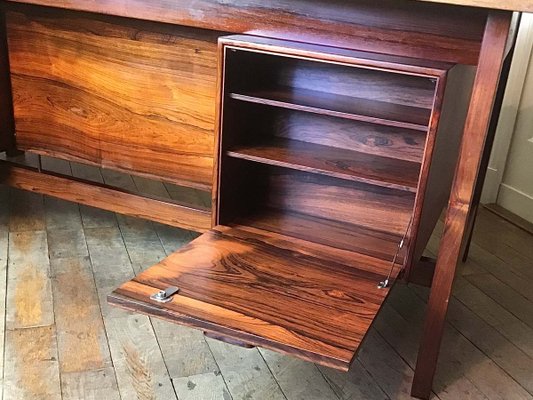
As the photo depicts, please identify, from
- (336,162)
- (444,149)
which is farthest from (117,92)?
(444,149)

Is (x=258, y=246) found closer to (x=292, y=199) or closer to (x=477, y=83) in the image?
(x=292, y=199)

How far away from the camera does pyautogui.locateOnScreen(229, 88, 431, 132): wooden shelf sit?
1465 mm

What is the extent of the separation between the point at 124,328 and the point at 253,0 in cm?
95

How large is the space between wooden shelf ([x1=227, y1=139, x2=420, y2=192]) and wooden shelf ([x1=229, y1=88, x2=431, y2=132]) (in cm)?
14

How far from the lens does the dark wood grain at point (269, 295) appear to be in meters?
1.22

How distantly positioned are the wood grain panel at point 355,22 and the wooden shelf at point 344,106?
150 millimetres

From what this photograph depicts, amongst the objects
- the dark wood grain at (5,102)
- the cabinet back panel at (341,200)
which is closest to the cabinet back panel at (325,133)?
the cabinet back panel at (341,200)

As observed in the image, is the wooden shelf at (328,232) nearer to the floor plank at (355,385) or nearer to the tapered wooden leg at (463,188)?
the tapered wooden leg at (463,188)

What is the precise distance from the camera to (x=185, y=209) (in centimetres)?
196

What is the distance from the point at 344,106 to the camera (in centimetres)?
159

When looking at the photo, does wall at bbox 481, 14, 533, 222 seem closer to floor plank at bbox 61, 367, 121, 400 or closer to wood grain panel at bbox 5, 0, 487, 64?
wood grain panel at bbox 5, 0, 487, 64

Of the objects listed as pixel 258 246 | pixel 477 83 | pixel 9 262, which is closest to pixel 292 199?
pixel 258 246

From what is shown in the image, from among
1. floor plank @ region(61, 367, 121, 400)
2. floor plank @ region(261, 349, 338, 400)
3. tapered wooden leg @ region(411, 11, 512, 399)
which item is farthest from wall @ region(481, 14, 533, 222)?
floor plank @ region(61, 367, 121, 400)

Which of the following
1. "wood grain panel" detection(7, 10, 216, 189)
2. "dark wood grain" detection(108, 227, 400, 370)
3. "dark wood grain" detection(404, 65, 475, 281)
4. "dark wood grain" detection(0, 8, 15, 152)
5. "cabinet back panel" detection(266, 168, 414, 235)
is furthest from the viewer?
"dark wood grain" detection(0, 8, 15, 152)
